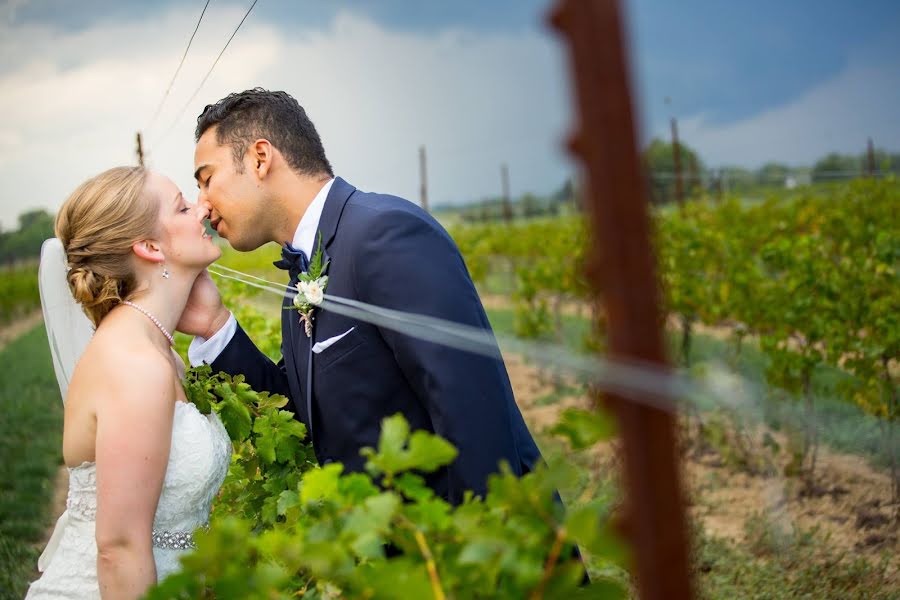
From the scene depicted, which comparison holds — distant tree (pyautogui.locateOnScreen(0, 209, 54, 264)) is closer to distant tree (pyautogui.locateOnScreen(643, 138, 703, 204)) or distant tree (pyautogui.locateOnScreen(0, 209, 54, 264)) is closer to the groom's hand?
the groom's hand

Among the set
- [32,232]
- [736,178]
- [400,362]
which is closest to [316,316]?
[400,362]

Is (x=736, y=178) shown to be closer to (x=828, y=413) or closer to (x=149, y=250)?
(x=828, y=413)

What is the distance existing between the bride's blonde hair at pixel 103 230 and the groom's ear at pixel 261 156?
375mm

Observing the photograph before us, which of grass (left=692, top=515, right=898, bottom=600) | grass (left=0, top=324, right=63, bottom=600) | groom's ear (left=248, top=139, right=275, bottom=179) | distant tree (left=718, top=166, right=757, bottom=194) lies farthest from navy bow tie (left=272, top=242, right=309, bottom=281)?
distant tree (left=718, top=166, right=757, bottom=194)

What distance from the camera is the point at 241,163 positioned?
2807mm

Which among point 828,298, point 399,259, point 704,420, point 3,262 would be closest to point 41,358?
point 704,420

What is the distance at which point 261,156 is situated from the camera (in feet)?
9.17

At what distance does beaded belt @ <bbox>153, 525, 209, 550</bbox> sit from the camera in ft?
8.27

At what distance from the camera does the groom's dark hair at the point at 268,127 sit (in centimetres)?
283

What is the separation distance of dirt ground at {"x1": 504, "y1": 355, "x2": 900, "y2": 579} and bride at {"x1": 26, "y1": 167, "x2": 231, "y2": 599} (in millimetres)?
3816

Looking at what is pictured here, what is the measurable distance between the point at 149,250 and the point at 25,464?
6.94 meters

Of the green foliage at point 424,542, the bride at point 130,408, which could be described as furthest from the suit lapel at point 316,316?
the green foliage at point 424,542

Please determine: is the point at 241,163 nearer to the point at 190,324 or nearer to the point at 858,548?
the point at 190,324

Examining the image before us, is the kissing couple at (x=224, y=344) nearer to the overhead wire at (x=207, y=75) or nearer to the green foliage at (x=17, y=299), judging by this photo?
the overhead wire at (x=207, y=75)
